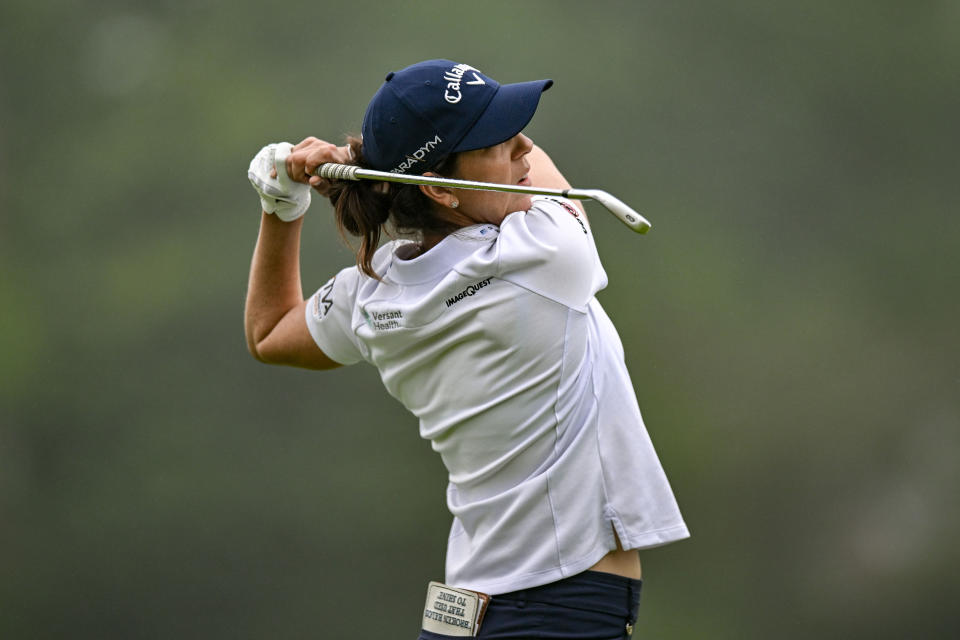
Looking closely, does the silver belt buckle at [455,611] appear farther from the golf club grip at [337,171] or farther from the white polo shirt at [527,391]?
the golf club grip at [337,171]

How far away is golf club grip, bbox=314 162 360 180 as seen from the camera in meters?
1.65

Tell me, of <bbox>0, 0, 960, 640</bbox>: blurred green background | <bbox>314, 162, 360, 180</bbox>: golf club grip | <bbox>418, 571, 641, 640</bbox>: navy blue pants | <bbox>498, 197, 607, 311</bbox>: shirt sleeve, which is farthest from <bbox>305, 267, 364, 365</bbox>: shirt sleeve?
<bbox>0, 0, 960, 640</bbox>: blurred green background

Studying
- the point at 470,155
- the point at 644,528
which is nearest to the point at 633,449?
the point at 644,528

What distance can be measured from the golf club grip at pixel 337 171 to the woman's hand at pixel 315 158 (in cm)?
3

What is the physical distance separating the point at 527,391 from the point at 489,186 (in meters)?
0.29

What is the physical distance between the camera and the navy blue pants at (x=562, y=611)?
1.66 metres

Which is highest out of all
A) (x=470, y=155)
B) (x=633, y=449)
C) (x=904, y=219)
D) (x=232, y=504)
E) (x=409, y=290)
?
(x=904, y=219)

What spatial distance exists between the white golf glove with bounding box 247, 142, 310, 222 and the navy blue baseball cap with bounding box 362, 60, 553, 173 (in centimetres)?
23

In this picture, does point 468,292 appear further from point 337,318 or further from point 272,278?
point 272,278

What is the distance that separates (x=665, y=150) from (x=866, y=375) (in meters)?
1.04

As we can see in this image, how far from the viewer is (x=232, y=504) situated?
13.9ft

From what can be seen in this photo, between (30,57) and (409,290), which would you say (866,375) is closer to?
(409,290)

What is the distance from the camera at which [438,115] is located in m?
1.61

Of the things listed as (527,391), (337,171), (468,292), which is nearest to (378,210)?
(337,171)
